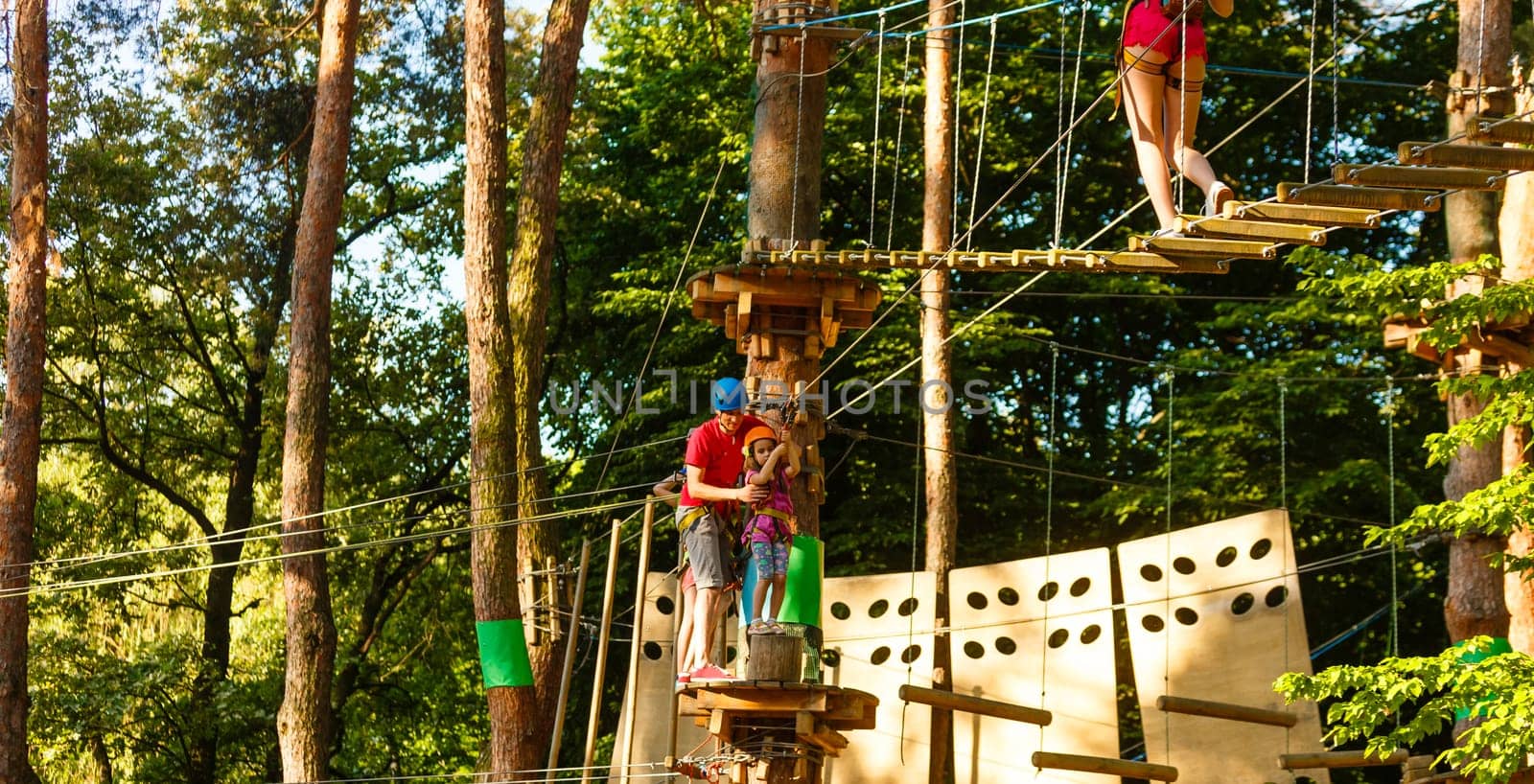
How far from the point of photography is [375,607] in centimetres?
1650

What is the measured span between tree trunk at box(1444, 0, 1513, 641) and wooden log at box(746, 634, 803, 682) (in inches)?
155

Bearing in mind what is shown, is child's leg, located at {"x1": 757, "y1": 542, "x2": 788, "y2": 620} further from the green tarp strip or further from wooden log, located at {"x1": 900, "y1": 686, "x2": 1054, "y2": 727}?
the green tarp strip

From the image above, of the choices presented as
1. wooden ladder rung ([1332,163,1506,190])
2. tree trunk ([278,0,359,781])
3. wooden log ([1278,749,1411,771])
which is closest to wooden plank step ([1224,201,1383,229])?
wooden ladder rung ([1332,163,1506,190])

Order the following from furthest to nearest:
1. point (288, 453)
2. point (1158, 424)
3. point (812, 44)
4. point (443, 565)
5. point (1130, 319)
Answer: point (443, 565) < point (1130, 319) < point (1158, 424) < point (288, 453) < point (812, 44)

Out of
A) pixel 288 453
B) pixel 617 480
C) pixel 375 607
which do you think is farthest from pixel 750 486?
pixel 375 607

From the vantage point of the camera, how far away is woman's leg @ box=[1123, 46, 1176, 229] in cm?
609

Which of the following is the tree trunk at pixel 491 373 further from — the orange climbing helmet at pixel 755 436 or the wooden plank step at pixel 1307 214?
the wooden plank step at pixel 1307 214

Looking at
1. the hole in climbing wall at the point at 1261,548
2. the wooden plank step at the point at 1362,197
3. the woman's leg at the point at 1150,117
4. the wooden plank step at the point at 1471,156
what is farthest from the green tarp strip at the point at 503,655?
the wooden plank step at the point at 1471,156

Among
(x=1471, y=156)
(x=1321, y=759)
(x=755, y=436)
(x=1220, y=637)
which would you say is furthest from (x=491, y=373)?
(x=1471, y=156)

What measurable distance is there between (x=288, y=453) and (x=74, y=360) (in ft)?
17.1

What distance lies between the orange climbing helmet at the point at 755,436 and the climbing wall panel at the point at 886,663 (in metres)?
2.77

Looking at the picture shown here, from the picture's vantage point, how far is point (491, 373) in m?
10.9

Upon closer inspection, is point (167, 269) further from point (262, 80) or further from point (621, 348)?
point (621, 348)

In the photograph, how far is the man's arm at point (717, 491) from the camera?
22.8 feet
